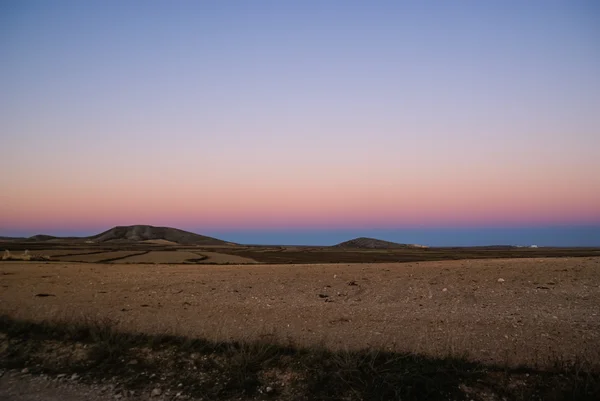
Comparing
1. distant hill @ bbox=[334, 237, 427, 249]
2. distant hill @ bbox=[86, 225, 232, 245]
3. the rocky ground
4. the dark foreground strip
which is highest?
distant hill @ bbox=[86, 225, 232, 245]

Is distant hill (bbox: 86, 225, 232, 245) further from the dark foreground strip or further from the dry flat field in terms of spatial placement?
the dark foreground strip

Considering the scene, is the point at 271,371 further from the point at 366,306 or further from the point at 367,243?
the point at 367,243

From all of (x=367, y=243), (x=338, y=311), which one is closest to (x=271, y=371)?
(x=338, y=311)

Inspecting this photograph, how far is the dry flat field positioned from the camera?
9828mm

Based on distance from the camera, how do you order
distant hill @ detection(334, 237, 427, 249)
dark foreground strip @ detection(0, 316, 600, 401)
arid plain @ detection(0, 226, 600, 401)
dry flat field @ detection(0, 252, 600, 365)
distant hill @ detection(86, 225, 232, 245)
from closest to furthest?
dark foreground strip @ detection(0, 316, 600, 401) → arid plain @ detection(0, 226, 600, 401) → dry flat field @ detection(0, 252, 600, 365) → distant hill @ detection(334, 237, 427, 249) → distant hill @ detection(86, 225, 232, 245)

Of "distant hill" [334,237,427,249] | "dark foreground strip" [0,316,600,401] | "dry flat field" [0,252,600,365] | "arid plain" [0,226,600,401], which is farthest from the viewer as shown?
"distant hill" [334,237,427,249]

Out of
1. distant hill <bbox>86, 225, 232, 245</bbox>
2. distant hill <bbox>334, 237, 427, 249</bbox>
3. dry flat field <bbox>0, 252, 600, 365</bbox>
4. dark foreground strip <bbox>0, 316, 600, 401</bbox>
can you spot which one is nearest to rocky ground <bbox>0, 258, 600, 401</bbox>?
dry flat field <bbox>0, 252, 600, 365</bbox>

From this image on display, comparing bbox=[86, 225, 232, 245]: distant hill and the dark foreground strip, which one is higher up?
bbox=[86, 225, 232, 245]: distant hill

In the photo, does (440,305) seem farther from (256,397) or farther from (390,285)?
(256,397)

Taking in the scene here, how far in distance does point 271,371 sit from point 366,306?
601 cm

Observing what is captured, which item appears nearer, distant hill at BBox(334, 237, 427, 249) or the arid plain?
the arid plain

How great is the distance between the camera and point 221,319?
1230cm

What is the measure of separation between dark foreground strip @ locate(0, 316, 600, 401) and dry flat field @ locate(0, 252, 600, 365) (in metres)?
0.66

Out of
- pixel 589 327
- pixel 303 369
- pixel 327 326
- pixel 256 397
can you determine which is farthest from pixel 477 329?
pixel 256 397
